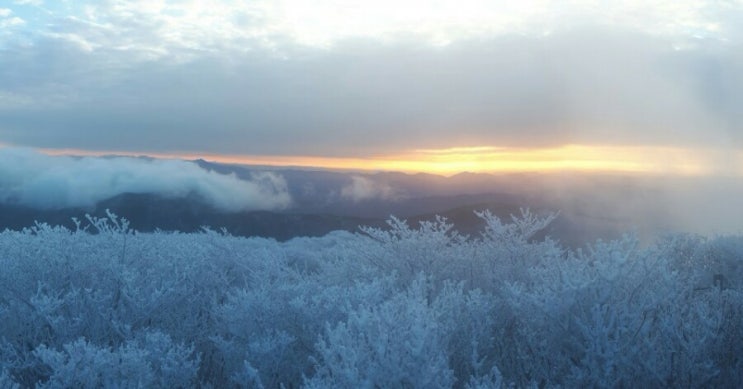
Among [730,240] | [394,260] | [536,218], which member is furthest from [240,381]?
[730,240]

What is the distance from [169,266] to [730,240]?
555 inches

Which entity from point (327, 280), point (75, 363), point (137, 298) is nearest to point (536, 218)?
point (327, 280)

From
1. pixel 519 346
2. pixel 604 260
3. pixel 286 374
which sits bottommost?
pixel 286 374

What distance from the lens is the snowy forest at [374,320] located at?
258 inches

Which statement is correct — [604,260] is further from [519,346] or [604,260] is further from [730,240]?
[730,240]

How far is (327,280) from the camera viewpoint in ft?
37.8

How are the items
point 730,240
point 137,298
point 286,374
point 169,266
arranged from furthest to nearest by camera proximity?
point 730,240
point 169,266
point 137,298
point 286,374

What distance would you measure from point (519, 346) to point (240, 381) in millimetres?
3237

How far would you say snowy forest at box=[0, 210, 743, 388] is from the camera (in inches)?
258

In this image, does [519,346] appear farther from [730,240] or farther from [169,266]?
[730,240]

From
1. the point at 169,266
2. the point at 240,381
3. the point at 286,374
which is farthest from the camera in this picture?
the point at 169,266

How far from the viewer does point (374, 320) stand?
6422 millimetres

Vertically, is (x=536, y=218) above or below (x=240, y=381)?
above

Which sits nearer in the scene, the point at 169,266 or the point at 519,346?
the point at 519,346
